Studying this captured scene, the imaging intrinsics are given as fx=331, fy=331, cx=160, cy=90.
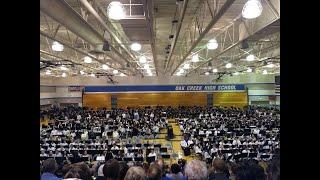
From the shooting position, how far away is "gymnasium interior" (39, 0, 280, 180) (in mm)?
6875

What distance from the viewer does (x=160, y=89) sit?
39844 millimetres

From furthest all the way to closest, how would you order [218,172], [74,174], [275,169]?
1. [218,172]
2. [74,174]
3. [275,169]

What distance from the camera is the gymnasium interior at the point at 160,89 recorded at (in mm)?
6875

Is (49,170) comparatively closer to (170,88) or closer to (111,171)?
(111,171)

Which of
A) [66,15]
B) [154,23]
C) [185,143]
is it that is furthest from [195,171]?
[185,143]

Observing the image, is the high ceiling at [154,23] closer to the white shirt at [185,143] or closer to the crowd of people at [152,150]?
the crowd of people at [152,150]

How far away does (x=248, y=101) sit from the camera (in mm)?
39562

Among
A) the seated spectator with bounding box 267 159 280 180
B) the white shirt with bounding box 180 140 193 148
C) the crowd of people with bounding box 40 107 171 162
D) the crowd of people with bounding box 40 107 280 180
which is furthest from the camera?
the white shirt with bounding box 180 140 193 148

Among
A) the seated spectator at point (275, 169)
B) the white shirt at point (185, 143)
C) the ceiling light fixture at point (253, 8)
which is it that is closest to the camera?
the seated spectator at point (275, 169)

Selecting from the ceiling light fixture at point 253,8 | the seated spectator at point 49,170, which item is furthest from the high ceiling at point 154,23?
the seated spectator at point 49,170

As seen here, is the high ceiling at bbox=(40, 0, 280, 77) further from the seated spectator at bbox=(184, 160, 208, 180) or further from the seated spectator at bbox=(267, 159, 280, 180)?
the seated spectator at bbox=(184, 160, 208, 180)

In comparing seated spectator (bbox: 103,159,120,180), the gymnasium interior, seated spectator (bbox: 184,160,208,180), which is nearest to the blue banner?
the gymnasium interior
